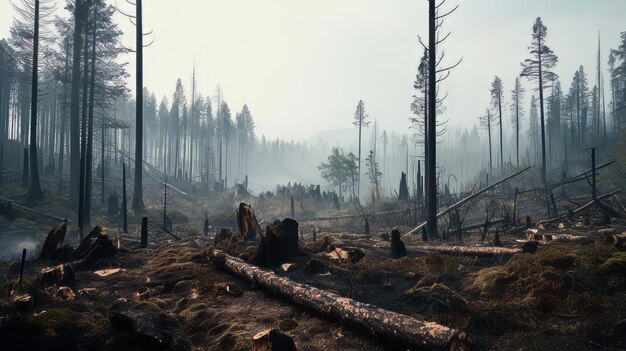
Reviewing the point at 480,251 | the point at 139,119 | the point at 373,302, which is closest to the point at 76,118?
the point at 139,119

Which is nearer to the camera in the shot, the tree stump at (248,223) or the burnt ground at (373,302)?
the burnt ground at (373,302)

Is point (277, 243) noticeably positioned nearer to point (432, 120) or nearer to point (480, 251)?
point (480, 251)

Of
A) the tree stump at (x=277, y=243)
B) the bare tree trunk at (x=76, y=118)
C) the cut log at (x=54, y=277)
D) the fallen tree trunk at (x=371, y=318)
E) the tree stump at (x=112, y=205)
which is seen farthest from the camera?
the bare tree trunk at (x=76, y=118)

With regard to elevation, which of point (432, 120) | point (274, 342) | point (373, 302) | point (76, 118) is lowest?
point (373, 302)

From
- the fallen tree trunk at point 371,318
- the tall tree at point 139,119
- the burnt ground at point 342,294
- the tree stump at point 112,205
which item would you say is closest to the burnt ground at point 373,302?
the burnt ground at point 342,294

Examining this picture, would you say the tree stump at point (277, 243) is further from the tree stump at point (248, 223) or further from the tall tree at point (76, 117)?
the tall tree at point (76, 117)

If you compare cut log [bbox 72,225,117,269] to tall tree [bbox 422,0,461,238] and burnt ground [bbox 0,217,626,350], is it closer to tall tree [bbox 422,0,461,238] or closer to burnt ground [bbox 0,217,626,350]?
burnt ground [bbox 0,217,626,350]

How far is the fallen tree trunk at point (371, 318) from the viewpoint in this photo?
128 inches

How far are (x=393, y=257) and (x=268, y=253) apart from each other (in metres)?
3.34

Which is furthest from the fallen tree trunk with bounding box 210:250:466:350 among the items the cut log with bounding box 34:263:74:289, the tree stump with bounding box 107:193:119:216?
the tree stump with bounding box 107:193:119:216

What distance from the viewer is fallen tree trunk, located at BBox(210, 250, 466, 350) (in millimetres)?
3262

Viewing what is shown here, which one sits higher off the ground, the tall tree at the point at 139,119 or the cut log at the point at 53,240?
the tall tree at the point at 139,119

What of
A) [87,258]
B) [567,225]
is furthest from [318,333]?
[567,225]

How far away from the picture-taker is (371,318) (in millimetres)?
3998
